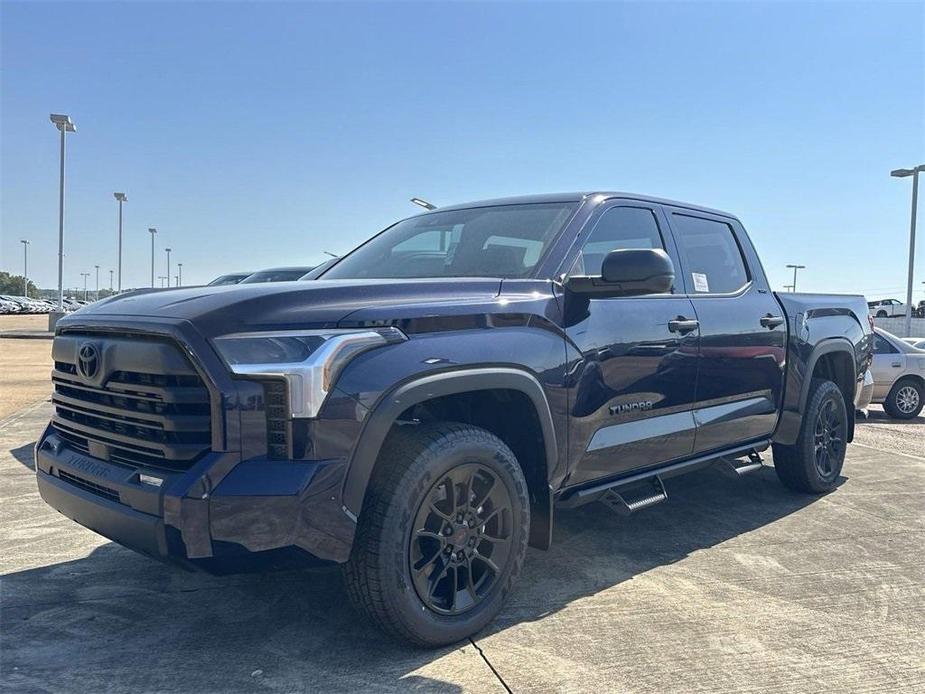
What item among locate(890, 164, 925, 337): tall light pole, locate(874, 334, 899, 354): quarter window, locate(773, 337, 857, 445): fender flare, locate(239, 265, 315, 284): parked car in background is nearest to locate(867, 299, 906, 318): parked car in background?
locate(890, 164, 925, 337): tall light pole

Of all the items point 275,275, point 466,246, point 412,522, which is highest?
point 275,275

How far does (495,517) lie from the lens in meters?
3.17

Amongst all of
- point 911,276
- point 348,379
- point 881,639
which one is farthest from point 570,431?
point 911,276

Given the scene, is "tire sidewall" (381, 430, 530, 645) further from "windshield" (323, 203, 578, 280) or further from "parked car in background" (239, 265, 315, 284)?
"parked car in background" (239, 265, 315, 284)

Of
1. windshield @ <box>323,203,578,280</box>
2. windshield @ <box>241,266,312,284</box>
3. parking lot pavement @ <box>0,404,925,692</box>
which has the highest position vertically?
windshield @ <box>241,266,312,284</box>

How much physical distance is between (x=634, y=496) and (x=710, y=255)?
1731 millimetres

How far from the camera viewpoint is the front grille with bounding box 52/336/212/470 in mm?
2521

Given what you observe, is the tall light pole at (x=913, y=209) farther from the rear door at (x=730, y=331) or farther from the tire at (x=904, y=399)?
the rear door at (x=730, y=331)

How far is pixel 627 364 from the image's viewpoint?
365 centimetres

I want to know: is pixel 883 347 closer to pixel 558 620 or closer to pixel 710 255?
pixel 710 255

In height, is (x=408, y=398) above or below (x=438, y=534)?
above

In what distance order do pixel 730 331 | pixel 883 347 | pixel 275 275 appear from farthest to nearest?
1. pixel 275 275
2. pixel 883 347
3. pixel 730 331

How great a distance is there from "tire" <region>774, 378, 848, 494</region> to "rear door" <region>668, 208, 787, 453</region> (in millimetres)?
522

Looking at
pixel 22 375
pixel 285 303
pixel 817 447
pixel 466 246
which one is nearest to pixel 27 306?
pixel 22 375
